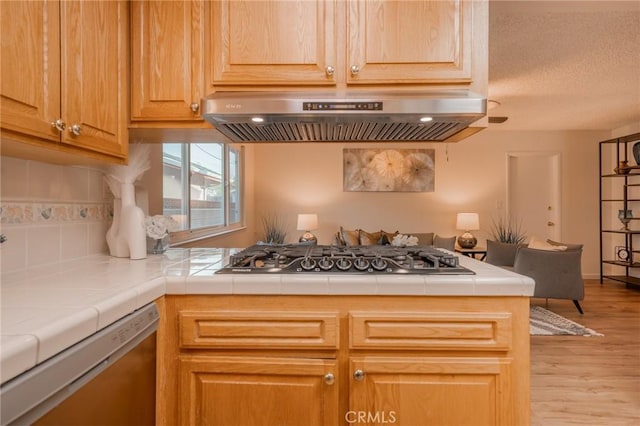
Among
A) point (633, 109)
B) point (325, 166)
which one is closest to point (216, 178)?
point (325, 166)

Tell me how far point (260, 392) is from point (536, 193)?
6182 millimetres

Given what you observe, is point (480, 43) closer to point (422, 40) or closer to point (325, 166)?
point (422, 40)

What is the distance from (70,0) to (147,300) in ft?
3.15

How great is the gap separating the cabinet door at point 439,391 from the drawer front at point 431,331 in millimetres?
47

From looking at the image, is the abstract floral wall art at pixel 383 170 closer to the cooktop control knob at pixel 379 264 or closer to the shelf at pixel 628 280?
the shelf at pixel 628 280

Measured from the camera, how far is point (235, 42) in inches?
60.0

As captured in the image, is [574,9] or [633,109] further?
[633,109]

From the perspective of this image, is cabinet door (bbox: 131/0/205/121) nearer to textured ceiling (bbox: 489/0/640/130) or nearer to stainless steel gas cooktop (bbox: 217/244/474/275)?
stainless steel gas cooktop (bbox: 217/244/474/275)

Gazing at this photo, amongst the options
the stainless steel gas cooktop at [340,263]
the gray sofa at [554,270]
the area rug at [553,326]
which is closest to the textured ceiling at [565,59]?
the stainless steel gas cooktop at [340,263]

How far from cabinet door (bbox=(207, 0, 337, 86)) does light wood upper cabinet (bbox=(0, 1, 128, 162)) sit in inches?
14.7

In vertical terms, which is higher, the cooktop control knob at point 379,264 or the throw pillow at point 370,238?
the cooktop control knob at point 379,264

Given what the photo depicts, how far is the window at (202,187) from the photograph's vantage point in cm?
289

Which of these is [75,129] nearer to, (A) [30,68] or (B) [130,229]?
(A) [30,68]

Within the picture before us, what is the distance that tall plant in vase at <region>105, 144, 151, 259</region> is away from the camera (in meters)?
A: 1.61
